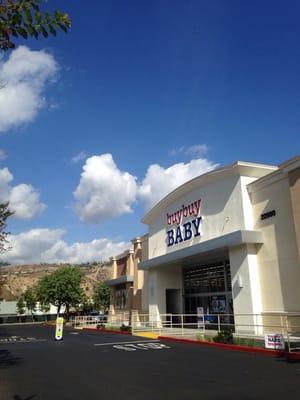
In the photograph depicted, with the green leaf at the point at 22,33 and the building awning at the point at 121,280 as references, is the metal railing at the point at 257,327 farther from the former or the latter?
the green leaf at the point at 22,33

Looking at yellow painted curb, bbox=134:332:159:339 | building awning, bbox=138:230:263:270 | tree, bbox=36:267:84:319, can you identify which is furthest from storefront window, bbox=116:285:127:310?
yellow painted curb, bbox=134:332:159:339

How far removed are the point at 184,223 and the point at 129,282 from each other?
12838 mm

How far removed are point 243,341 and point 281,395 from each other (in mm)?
9200

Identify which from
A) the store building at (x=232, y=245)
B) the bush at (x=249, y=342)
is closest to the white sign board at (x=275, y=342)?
the bush at (x=249, y=342)

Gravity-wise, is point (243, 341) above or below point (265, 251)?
below

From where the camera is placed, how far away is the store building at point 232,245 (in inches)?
768

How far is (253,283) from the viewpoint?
20656 millimetres

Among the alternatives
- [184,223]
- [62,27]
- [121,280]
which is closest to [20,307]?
[121,280]

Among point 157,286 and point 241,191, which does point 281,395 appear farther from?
point 157,286

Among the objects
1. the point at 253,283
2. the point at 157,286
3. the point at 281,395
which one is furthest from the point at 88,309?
the point at 281,395

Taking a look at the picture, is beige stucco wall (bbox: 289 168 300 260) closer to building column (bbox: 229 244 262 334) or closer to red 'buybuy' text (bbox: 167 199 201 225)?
building column (bbox: 229 244 262 334)

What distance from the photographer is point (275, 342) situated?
591 inches

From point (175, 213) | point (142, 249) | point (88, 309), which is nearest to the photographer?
point (175, 213)

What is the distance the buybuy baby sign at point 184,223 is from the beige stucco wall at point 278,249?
542 cm
